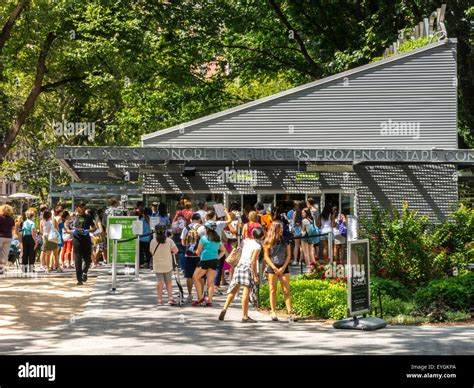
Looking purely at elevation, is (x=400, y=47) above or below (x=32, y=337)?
above

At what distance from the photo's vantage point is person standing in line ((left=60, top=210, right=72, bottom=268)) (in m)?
26.1

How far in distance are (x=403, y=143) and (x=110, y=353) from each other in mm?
18081

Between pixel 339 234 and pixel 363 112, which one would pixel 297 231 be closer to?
pixel 339 234

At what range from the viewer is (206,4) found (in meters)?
38.2

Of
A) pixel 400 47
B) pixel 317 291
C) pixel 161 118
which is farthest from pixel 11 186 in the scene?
pixel 317 291

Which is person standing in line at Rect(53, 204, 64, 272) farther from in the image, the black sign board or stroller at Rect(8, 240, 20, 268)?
the black sign board

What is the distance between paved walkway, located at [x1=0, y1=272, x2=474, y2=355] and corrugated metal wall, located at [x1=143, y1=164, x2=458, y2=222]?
12.6 m

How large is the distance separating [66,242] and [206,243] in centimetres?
1130

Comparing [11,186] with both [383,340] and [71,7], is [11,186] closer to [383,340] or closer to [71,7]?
[71,7]

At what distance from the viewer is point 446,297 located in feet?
50.8

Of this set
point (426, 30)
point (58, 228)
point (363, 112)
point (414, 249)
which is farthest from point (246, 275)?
point (426, 30)

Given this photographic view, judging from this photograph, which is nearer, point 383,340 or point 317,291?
point 383,340

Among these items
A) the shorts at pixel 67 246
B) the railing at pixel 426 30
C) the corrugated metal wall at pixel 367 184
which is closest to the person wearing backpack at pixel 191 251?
the shorts at pixel 67 246

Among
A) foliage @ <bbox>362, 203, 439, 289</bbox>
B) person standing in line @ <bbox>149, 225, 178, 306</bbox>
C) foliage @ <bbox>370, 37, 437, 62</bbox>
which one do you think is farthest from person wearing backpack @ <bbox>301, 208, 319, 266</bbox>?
foliage @ <bbox>370, 37, 437, 62</bbox>
